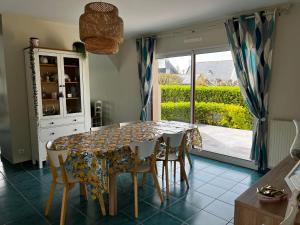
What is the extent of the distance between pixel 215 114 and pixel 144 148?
2.26m

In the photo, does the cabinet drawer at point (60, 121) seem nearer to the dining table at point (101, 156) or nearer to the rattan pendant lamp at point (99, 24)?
the dining table at point (101, 156)

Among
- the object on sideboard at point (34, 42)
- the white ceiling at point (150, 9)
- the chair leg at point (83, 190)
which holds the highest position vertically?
the white ceiling at point (150, 9)

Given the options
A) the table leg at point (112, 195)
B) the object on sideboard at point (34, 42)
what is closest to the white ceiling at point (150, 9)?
the object on sideboard at point (34, 42)

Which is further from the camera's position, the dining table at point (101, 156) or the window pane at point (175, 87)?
the window pane at point (175, 87)

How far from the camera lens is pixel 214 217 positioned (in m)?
2.30

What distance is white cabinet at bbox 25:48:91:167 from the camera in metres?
3.63

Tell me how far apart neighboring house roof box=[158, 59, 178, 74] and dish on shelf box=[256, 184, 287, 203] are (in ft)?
11.2

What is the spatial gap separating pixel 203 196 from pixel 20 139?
307 cm

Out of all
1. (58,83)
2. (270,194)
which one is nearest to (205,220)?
(270,194)

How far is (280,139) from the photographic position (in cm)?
317

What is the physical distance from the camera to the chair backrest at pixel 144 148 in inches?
88.0

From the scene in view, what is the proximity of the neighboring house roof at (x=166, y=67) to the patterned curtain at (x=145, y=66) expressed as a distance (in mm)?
261

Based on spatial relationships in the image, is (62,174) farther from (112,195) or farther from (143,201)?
(143,201)

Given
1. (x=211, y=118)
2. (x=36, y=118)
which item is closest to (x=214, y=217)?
(x=211, y=118)
